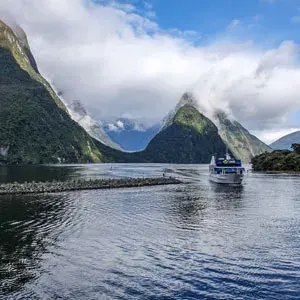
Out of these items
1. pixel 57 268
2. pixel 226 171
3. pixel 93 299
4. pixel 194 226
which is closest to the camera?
pixel 93 299

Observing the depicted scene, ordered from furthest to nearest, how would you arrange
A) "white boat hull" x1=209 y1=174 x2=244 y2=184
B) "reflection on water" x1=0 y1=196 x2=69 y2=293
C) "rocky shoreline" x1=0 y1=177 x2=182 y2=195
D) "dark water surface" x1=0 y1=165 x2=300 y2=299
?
"white boat hull" x1=209 y1=174 x2=244 y2=184 < "rocky shoreline" x1=0 y1=177 x2=182 y2=195 < "reflection on water" x1=0 y1=196 x2=69 y2=293 < "dark water surface" x1=0 y1=165 x2=300 y2=299

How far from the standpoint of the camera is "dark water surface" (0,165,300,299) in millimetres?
24344

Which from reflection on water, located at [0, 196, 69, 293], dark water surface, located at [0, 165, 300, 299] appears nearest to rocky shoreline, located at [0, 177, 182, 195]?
→ reflection on water, located at [0, 196, 69, 293]

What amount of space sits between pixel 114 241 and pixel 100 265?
335 inches

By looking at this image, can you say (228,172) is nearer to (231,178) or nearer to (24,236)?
(231,178)

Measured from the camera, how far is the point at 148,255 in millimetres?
32531

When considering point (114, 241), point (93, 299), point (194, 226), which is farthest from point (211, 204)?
point (93, 299)

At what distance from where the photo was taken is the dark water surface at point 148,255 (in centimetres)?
2434

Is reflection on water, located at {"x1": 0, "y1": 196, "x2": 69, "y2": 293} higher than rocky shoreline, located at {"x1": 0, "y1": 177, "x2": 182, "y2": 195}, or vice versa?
rocky shoreline, located at {"x1": 0, "y1": 177, "x2": 182, "y2": 195}

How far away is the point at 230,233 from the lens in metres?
42.1

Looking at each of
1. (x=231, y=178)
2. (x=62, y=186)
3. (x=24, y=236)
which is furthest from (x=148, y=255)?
(x=231, y=178)

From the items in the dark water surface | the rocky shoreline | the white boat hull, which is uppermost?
the white boat hull

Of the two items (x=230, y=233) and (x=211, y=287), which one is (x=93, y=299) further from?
(x=230, y=233)

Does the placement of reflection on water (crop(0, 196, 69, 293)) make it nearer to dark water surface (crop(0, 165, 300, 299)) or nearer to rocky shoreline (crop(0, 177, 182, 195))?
dark water surface (crop(0, 165, 300, 299))
